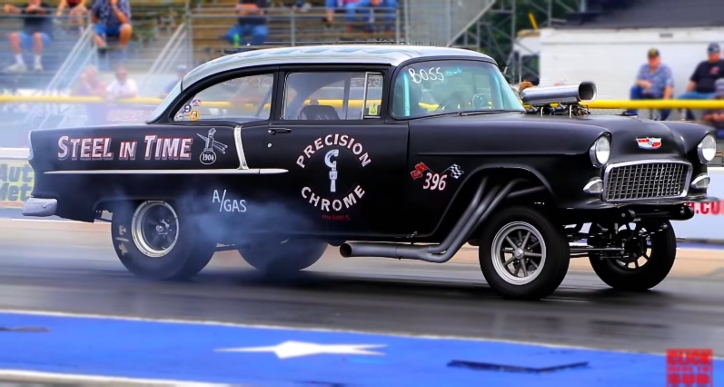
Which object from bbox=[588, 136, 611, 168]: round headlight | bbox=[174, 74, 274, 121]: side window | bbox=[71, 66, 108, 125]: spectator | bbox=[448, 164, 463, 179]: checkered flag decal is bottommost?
bbox=[71, 66, 108, 125]: spectator

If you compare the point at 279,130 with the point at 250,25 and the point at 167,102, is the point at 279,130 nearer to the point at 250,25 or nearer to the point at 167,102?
the point at 167,102

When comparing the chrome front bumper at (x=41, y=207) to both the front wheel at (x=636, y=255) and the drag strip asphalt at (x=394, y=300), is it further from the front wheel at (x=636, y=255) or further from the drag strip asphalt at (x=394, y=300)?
the front wheel at (x=636, y=255)

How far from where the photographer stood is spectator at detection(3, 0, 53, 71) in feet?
72.2

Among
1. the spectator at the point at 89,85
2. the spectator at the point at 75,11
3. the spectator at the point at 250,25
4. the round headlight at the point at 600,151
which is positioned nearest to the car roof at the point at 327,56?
the round headlight at the point at 600,151

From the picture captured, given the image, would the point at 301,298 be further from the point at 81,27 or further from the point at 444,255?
the point at 81,27

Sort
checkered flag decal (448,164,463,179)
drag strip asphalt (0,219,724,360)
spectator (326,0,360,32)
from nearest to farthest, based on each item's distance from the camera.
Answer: drag strip asphalt (0,219,724,360), checkered flag decal (448,164,463,179), spectator (326,0,360,32)

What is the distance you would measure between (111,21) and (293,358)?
15963 mm

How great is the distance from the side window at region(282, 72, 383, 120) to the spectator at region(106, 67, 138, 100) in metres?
10.2

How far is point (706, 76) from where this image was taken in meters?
17.4

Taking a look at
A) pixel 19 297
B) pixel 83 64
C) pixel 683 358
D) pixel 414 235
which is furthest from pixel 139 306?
pixel 83 64

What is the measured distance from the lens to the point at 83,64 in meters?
21.3

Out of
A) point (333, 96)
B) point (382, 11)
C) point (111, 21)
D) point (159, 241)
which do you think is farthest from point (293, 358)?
point (111, 21)

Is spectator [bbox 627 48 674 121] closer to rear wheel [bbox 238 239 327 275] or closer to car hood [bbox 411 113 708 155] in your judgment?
rear wheel [bbox 238 239 327 275]

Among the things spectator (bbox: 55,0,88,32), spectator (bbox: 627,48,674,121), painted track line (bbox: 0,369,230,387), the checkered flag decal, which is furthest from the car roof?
spectator (bbox: 55,0,88,32)
